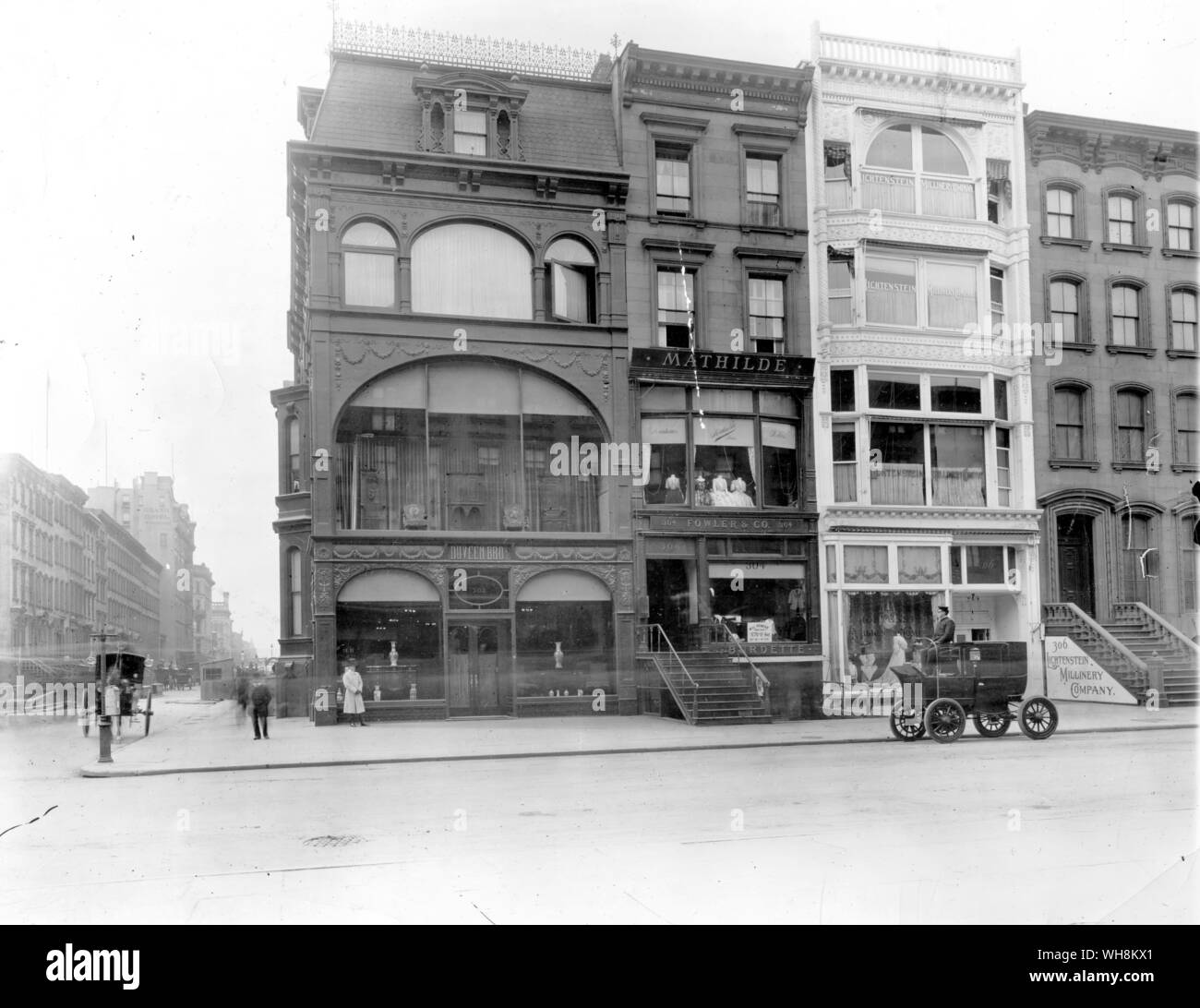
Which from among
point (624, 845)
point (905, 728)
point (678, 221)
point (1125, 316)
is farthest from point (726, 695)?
point (1125, 316)

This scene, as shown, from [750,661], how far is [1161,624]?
9882 millimetres

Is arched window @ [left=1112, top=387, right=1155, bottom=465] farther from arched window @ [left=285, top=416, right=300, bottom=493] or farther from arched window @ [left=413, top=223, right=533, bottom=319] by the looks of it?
arched window @ [left=285, top=416, right=300, bottom=493]

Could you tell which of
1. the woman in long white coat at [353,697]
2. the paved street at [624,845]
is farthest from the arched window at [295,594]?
the paved street at [624,845]

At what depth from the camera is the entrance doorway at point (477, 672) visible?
23672 mm

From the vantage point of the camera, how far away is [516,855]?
347 inches

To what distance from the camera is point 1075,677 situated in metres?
26.0

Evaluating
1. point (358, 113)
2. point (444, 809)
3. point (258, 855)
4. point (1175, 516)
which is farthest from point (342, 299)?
point (1175, 516)

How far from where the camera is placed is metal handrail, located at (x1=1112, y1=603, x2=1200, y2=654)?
2415 centimetres

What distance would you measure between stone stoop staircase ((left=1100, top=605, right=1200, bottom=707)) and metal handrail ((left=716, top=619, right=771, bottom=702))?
8.92 meters

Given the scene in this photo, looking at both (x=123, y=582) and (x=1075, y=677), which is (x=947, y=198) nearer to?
(x=1075, y=677)

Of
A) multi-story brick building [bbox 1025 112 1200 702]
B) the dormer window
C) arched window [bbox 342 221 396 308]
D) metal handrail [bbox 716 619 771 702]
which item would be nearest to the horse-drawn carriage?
metal handrail [bbox 716 619 771 702]

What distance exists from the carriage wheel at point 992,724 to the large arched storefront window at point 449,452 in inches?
398

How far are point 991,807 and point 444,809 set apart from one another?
5645 mm
